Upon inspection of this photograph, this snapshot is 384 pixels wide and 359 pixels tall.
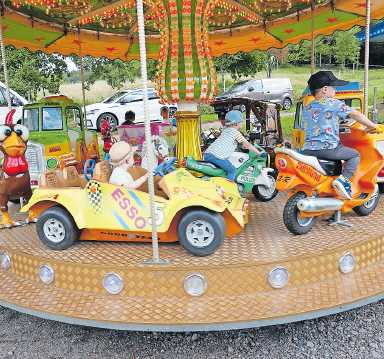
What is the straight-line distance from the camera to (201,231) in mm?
3422

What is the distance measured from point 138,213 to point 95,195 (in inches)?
15.1

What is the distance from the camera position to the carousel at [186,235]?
3.12 m

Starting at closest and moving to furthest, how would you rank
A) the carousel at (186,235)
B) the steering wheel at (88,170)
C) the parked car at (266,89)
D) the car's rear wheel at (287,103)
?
the carousel at (186,235) < the steering wheel at (88,170) < the parked car at (266,89) < the car's rear wheel at (287,103)

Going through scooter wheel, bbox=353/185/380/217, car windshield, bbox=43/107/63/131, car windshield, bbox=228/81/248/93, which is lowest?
scooter wheel, bbox=353/185/380/217

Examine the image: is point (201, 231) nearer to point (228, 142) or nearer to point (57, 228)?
point (57, 228)

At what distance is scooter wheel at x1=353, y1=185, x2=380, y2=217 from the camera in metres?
4.26

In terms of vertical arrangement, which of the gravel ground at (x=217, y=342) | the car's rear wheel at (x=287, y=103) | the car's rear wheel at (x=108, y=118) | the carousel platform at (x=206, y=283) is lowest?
the gravel ground at (x=217, y=342)

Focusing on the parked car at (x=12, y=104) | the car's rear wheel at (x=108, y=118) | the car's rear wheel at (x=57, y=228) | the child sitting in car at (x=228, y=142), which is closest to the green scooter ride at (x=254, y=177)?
the child sitting in car at (x=228, y=142)

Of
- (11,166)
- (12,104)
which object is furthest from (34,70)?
(11,166)

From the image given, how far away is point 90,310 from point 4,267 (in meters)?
1.16

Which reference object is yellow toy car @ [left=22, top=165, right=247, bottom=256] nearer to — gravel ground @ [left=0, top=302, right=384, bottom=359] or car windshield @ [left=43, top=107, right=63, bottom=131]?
gravel ground @ [left=0, top=302, right=384, bottom=359]

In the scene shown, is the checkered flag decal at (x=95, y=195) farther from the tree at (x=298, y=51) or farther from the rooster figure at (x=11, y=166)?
the tree at (x=298, y=51)

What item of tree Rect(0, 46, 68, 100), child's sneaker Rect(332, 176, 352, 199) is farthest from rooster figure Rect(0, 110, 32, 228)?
tree Rect(0, 46, 68, 100)

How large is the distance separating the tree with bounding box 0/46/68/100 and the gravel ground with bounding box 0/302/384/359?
1396cm
